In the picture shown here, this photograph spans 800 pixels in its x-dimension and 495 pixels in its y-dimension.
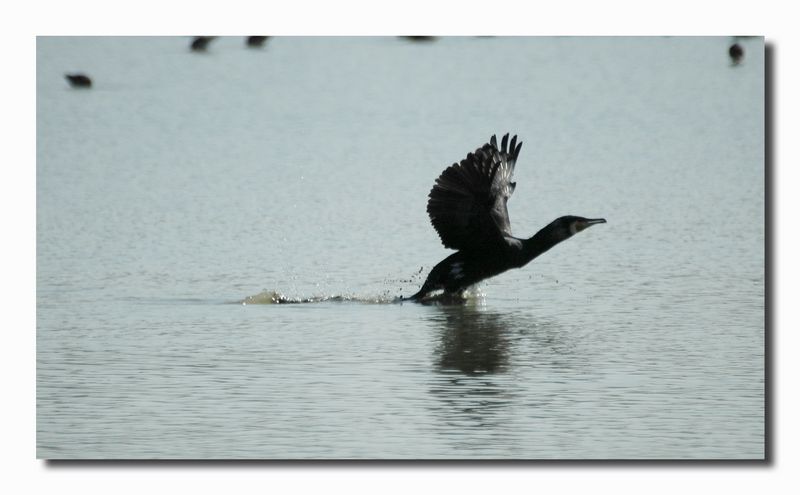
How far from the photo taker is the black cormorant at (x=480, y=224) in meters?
11.6

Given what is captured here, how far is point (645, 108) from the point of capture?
13711mm

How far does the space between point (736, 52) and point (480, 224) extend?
6.11 ft

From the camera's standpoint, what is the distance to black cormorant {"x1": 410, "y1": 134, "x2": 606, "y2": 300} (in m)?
11.6

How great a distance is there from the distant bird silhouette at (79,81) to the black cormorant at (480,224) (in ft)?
6.97

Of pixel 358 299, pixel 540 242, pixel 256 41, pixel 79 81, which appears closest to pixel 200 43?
pixel 256 41

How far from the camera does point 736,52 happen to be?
1085cm

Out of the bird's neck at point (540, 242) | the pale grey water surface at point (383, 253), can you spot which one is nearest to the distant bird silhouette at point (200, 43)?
the pale grey water surface at point (383, 253)

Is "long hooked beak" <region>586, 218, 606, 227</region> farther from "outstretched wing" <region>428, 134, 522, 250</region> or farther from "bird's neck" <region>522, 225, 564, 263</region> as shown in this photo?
"outstretched wing" <region>428, 134, 522, 250</region>

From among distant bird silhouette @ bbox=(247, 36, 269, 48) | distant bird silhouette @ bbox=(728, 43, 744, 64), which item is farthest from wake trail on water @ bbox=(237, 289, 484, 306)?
distant bird silhouette @ bbox=(728, 43, 744, 64)

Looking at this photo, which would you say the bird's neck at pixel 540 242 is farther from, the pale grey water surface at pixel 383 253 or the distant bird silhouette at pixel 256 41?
the distant bird silhouette at pixel 256 41

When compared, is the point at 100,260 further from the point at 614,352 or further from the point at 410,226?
the point at 614,352

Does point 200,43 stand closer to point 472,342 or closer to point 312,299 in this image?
point 312,299

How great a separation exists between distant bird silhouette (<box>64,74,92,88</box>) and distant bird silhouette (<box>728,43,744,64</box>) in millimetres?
3718

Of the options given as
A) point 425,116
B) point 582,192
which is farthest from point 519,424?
point 425,116
